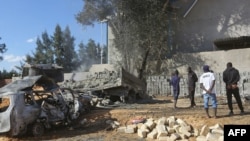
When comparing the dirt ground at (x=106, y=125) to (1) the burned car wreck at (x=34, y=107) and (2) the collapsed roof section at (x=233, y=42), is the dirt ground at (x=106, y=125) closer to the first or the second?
(1) the burned car wreck at (x=34, y=107)

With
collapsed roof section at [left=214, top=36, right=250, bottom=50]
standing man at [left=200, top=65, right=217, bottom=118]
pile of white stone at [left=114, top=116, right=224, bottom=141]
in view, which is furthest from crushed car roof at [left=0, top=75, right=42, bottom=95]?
collapsed roof section at [left=214, top=36, right=250, bottom=50]

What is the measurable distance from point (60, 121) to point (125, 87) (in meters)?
6.22

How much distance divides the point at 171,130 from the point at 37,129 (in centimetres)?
421

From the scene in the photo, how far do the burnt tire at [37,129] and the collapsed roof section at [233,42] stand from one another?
17.6 meters

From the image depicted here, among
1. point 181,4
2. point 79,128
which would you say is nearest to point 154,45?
point 181,4

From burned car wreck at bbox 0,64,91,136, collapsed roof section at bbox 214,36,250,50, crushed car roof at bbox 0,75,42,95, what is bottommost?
burned car wreck at bbox 0,64,91,136

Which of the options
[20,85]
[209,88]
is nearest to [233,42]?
[209,88]

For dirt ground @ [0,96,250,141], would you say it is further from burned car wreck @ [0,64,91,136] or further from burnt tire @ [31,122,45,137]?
burned car wreck @ [0,64,91,136]

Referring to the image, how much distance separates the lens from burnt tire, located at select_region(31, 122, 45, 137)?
11.9 meters

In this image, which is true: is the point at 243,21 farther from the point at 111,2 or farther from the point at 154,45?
the point at 111,2

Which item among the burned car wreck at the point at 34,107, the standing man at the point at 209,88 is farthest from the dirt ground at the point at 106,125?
the standing man at the point at 209,88

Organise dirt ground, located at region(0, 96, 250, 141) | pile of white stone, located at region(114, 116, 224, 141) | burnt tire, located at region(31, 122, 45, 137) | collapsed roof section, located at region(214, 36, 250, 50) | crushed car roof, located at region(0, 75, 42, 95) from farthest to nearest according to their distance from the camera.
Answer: collapsed roof section, located at region(214, 36, 250, 50)
crushed car roof, located at region(0, 75, 42, 95)
burnt tire, located at region(31, 122, 45, 137)
dirt ground, located at region(0, 96, 250, 141)
pile of white stone, located at region(114, 116, 224, 141)

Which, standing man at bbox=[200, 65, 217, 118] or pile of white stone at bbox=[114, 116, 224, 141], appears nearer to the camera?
pile of white stone at bbox=[114, 116, 224, 141]

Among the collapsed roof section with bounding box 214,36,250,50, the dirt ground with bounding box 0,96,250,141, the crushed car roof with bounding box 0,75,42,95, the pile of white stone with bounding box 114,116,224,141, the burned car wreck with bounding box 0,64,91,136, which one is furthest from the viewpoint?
the collapsed roof section with bounding box 214,36,250,50
